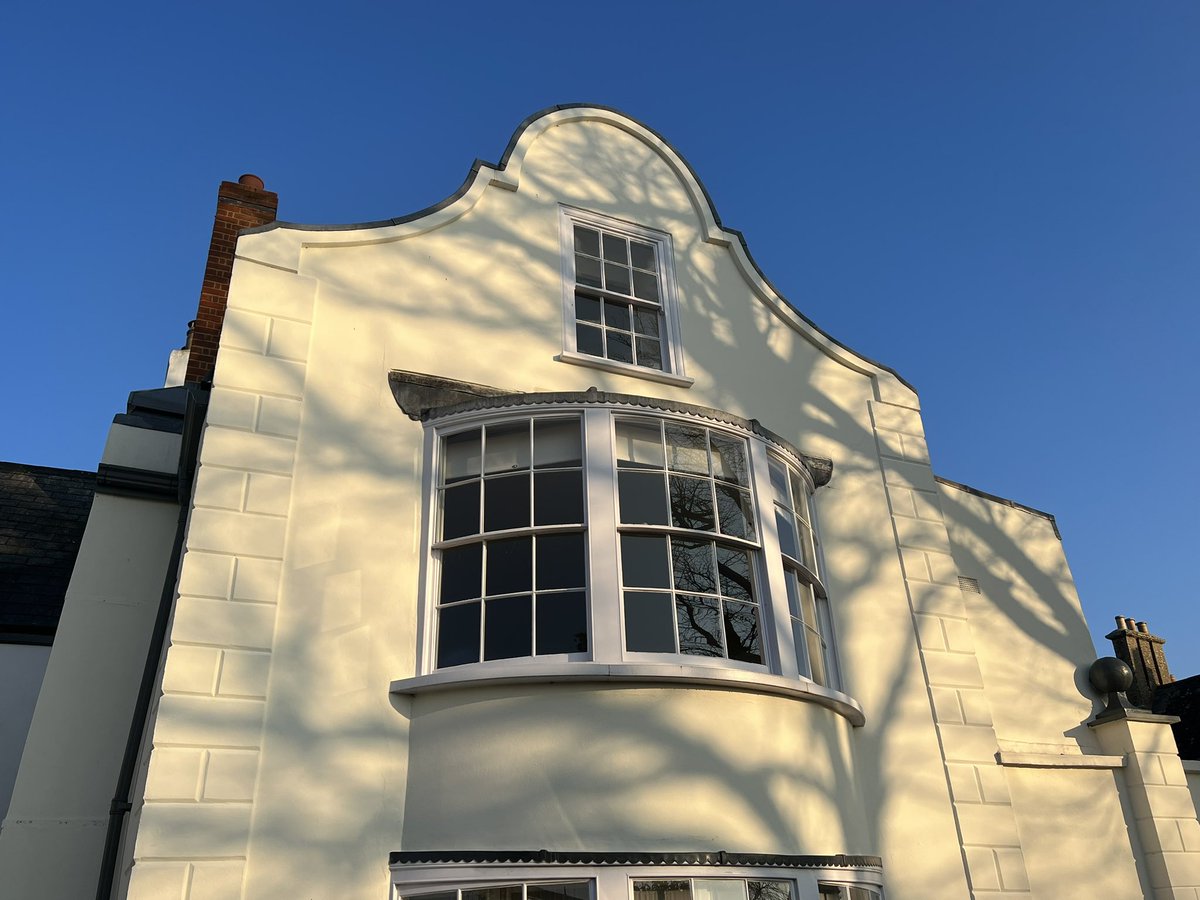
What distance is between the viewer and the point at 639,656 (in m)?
7.00

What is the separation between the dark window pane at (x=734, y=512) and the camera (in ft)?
26.5

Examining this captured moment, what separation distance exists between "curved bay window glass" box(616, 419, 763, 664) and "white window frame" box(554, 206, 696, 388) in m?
1.08

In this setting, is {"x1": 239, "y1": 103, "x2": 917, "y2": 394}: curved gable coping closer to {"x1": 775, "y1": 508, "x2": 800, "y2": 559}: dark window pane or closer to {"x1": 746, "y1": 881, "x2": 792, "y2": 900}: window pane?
{"x1": 775, "y1": 508, "x2": 800, "y2": 559}: dark window pane

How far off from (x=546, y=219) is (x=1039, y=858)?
763 cm

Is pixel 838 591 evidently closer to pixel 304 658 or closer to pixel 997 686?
pixel 997 686

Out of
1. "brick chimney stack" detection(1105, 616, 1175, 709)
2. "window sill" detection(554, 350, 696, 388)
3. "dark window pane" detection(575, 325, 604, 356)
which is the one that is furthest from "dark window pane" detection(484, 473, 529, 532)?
"brick chimney stack" detection(1105, 616, 1175, 709)

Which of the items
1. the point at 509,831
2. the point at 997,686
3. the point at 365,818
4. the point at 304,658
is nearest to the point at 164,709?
the point at 304,658

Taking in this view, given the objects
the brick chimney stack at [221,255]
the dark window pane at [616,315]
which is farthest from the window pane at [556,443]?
the brick chimney stack at [221,255]

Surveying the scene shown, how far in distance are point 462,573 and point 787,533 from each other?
2.96 meters

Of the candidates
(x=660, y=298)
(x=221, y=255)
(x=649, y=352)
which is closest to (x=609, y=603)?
(x=649, y=352)

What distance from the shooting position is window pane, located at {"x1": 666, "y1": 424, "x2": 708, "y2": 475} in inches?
322

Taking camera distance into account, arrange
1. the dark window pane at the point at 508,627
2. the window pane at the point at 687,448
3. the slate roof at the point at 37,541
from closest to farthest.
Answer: the dark window pane at the point at 508,627, the window pane at the point at 687,448, the slate roof at the point at 37,541

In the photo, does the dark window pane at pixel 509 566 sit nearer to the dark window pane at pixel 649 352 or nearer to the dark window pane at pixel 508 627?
the dark window pane at pixel 508 627

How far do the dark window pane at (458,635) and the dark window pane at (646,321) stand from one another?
12.3 ft
